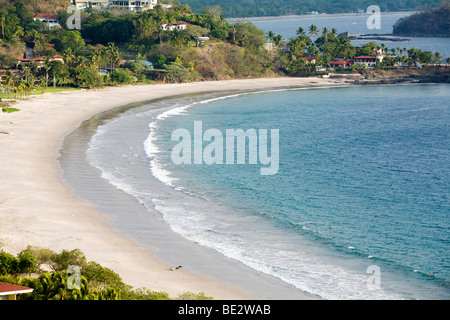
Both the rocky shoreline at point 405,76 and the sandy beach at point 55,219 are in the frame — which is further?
the rocky shoreline at point 405,76

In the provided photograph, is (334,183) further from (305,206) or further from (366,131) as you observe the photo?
(366,131)

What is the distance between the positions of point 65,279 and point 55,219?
13148mm

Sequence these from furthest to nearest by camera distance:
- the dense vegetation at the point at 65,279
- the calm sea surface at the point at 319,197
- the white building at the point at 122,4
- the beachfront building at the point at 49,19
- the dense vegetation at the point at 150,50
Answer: the white building at the point at 122,4
the beachfront building at the point at 49,19
the dense vegetation at the point at 150,50
the calm sea surface at the point at 319,197
the dense vegetation at the point at 65,279

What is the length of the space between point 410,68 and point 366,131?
232 ft

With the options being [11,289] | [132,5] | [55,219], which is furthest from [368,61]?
[11,289]

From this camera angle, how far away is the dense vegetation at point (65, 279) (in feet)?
67.1

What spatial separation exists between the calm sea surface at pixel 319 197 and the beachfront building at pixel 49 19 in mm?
58232

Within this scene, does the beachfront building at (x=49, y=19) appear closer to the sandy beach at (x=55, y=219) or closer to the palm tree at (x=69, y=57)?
the palm tree at (x=69, y=57)

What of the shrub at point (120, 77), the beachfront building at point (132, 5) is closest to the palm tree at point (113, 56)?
the shrub at point (120, 77)

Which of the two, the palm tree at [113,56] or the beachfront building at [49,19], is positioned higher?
the beachfront building at [49,19]

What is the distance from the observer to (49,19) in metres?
125

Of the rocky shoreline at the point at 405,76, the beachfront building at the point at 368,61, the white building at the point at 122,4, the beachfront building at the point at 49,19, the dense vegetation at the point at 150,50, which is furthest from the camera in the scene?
the white building at the point at 122,4

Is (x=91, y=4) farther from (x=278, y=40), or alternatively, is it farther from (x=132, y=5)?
(x=278, y=40)

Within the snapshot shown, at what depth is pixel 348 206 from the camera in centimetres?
3900
